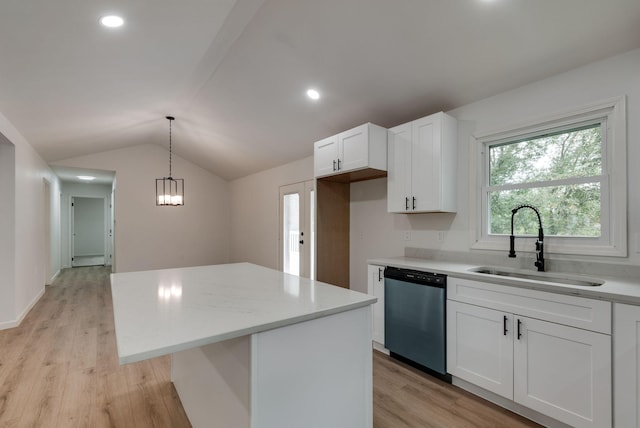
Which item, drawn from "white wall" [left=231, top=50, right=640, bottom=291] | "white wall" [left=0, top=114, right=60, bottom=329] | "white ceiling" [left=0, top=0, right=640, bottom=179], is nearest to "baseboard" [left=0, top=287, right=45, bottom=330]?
"white wall" [left=0, top=114, right=60, bottom=329]

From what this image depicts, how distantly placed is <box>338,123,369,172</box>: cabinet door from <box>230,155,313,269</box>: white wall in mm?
1551

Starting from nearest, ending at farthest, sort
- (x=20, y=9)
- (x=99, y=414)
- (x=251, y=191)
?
1. (x=20, y=9)
2. (x=99, y=414)
3. (x=251, y=191)

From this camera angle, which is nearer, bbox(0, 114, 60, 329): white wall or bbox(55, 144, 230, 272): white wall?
bbox(0, 114, 60, 329): white wall

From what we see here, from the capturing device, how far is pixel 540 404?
188 centimetres

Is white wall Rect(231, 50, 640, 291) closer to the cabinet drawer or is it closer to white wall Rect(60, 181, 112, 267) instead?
the cabinet drawer

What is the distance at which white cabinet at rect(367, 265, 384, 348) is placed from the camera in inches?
113

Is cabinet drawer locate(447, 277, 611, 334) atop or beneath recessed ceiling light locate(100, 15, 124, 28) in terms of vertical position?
beneath

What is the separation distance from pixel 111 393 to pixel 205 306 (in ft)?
5.25

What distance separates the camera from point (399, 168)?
2.96 meters

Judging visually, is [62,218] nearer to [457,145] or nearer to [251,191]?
[251,191]

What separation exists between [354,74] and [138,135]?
4496mm

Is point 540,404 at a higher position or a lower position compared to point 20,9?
lower

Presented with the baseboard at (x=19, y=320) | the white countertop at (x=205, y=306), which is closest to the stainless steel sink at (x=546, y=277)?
the white countertop at (x=205, y=306)

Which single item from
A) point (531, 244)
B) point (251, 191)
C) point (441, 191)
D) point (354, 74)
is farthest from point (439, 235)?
point (251, 191)
